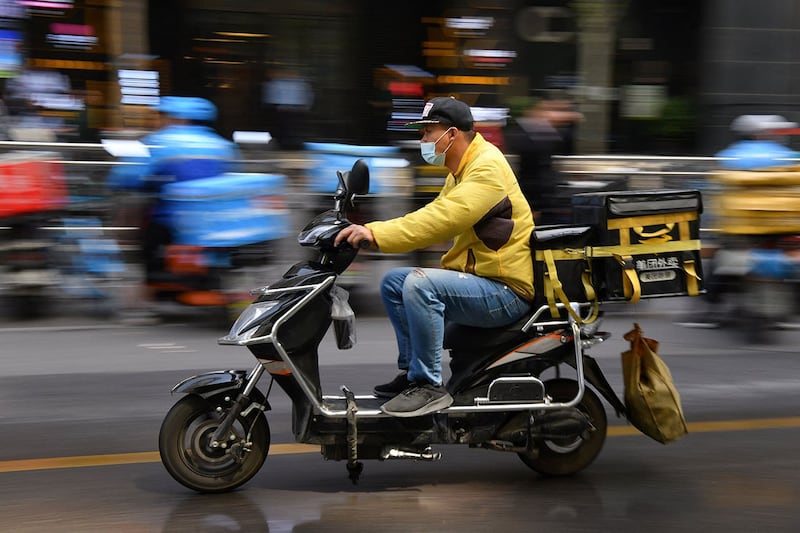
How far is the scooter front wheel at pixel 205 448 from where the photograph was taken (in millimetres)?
4594

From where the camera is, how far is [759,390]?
22.7 feet

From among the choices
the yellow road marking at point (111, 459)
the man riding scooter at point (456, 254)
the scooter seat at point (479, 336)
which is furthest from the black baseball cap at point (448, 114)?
the yellow road marking at point (111, 459)

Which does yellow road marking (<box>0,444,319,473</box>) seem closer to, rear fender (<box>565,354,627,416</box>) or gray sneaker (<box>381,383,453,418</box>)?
gray sneaker (<box>381,383,453,418</box>)

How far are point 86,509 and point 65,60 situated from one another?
9.60 meters

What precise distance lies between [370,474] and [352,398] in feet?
1.58

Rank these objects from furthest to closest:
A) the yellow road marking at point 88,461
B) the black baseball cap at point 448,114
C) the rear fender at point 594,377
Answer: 1. the yellow road marking at point 88,461
2. the rear fender at point 594,377
3. the black baseball cap at point 448,114

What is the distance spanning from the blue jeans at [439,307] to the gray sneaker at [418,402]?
0.16 ft

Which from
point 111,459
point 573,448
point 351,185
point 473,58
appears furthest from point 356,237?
point 473,58

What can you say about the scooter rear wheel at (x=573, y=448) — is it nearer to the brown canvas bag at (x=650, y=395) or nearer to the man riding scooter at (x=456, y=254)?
the brown canvas bag at (x=650, y=395)

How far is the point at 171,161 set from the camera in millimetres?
8414

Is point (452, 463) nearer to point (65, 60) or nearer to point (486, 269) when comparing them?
point (486, 269)

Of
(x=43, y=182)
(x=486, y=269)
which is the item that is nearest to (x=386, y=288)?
(x=486, y=269)

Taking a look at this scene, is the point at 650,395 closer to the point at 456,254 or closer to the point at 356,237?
the point at 456,254

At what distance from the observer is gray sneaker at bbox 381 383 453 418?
4.67 meters
